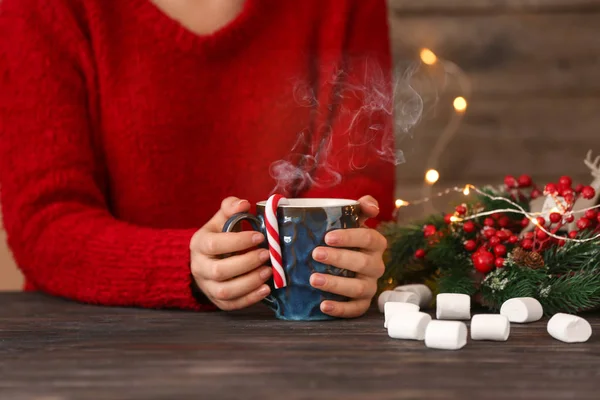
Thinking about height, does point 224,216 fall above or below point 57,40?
below

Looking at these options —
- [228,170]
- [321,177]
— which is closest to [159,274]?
[321,177]

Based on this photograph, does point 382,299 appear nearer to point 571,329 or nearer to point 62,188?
point 571,329

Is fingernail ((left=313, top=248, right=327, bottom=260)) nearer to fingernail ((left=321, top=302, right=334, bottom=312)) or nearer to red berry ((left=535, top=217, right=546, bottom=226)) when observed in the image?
fingernail ((left=321, top=302, right=334, bottom=312))

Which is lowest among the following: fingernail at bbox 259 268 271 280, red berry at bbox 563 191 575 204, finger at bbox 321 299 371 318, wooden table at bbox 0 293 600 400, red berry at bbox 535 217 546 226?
wooden table at bbox 0 293 600 400

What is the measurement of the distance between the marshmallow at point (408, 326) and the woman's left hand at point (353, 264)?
0.10 metres

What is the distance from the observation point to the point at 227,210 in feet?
3.07

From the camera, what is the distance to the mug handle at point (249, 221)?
0.91 m

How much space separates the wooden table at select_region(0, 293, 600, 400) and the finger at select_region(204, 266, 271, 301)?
Result: 34mm

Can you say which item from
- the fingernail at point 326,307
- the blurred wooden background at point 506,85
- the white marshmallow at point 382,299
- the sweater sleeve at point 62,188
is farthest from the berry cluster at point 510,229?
the blurred wooden background at point 506,85

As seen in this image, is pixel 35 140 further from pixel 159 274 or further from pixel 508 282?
pixel 508 282

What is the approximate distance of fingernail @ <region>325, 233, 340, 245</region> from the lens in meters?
0.88

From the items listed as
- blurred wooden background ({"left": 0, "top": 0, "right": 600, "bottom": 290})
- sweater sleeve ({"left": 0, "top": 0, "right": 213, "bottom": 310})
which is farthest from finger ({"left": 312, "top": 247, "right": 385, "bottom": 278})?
blurred wooden background ({"left": 0, "top": 0, "right": 600, "bottom": 290})

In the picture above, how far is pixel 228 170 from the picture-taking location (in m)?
1.43

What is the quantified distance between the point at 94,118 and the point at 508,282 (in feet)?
2.61
